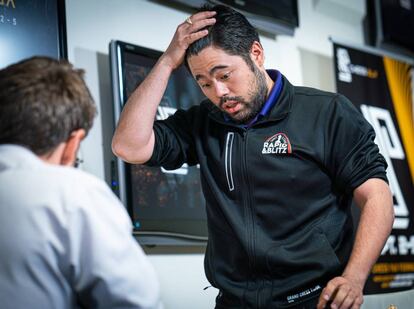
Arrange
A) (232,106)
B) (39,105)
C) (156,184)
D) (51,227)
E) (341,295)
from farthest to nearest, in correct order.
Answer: (156,184) < (232,106) < (341,295) < (39,105) < (51,227)

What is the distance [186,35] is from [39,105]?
0.93 m

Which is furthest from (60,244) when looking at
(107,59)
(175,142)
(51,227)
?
(107,59)

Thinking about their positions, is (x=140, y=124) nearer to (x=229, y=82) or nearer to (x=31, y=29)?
(x=229, y=82)

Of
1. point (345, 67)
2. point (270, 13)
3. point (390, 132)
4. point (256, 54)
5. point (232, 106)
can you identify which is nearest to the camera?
point (232, 106)

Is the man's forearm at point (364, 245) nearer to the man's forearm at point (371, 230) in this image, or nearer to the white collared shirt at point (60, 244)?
the man's forearm at point (371, 230)

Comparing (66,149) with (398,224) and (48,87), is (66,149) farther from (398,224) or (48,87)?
(398,224)

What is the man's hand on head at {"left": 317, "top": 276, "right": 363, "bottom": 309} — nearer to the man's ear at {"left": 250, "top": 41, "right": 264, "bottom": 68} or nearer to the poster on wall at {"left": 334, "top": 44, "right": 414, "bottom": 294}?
the man's ear at {"left": 250, "top": 41, "right": 264, "bottom": 68}

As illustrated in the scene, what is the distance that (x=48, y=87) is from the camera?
49.4 inches

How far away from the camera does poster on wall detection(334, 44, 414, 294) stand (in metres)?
3.98

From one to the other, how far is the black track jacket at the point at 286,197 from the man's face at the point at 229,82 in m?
0.05

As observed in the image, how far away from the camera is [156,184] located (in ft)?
9.37

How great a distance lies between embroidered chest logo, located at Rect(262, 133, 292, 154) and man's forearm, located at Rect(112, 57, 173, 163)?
37 centimetres

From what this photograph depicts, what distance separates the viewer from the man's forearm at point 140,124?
202 centimetres

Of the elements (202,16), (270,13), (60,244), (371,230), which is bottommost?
(371,230)
